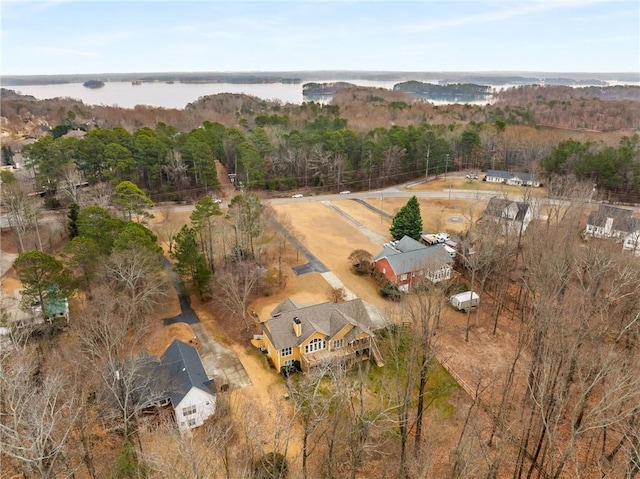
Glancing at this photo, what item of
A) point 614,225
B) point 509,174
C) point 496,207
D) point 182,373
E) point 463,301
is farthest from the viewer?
point 509,174

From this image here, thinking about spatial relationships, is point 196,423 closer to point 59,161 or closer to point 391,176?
point 59,161

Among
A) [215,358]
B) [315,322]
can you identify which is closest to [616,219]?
[315,322]

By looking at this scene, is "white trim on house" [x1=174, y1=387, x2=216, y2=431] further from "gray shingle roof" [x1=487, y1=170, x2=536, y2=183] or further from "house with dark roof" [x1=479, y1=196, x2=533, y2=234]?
"gray shingle roof" [x1=487, y1=170, x2=536, y2=183]

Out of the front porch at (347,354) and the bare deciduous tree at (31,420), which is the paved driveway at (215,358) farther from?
the bare deciduous tree at (31,420)

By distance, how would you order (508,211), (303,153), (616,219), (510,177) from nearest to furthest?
(616,219)
(508,211)
(303,153)
(510,177)

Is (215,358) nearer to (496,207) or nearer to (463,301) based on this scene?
(463,301)

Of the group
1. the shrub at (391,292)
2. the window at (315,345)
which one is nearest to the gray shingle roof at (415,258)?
the shrub at (391,292)

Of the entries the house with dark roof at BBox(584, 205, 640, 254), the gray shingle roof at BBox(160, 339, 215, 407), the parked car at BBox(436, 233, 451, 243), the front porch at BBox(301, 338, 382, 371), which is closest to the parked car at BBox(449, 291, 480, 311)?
the front porch at BBox(301, 338, 382, 371)
